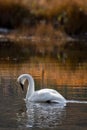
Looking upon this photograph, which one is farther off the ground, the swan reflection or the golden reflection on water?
the golden reflection on water

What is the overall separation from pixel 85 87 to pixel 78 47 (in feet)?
47.3

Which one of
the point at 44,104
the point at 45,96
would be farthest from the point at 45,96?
the point at 44,104

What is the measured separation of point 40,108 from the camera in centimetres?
1585

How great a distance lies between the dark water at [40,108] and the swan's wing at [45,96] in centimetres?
20

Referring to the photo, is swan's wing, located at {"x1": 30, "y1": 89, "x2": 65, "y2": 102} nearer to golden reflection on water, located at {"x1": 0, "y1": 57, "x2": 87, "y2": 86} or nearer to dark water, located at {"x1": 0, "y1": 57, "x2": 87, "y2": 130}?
dark water, located at {"x1": 0, "y1": 57, "x2": 87, "y2": 130}

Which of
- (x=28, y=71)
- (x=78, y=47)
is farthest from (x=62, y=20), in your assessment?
(x=28, y=71)

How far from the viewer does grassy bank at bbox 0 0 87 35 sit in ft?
131

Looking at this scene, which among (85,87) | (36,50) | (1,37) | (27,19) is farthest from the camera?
(27,19)

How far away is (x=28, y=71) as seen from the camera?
21.9 meters

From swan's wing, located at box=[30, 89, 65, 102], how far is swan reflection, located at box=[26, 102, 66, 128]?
165 millimetres

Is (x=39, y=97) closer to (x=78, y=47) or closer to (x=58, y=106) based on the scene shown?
(x=58, y=106)

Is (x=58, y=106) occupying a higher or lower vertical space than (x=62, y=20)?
lower

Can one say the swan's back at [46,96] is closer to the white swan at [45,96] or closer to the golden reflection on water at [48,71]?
the white swan at [45,96]

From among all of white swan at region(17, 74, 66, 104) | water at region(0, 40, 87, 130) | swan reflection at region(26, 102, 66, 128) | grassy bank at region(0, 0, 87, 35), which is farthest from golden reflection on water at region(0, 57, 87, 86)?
grassy bank at region(0, 0, 87, 35)
